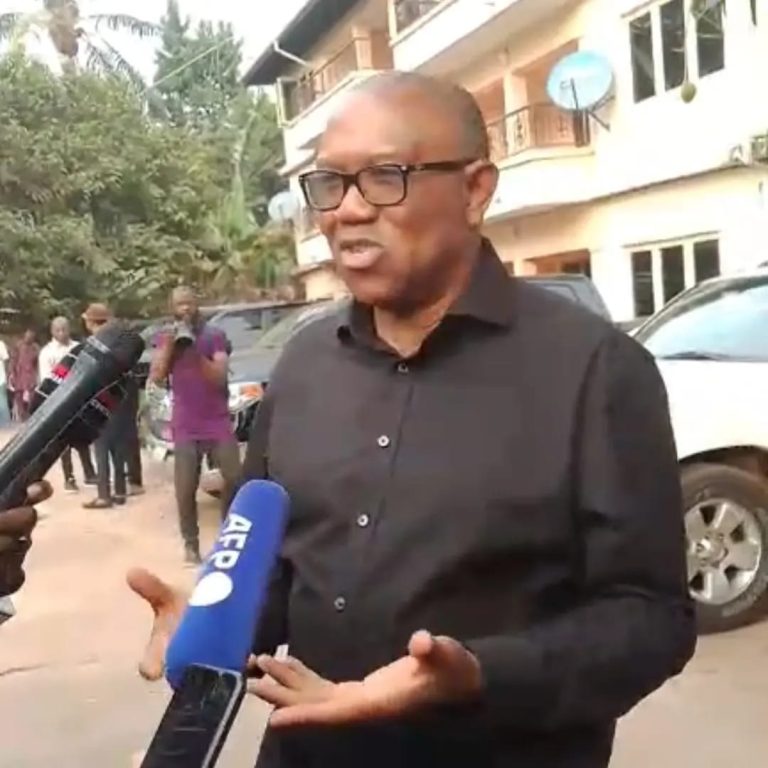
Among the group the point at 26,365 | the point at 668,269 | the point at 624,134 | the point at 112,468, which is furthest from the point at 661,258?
the point at 26,365

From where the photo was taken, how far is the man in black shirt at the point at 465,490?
5.47ft

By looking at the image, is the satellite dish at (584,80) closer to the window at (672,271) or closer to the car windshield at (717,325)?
the window at (672,271)

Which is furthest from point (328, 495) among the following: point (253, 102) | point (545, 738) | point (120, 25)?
point (253, 102)

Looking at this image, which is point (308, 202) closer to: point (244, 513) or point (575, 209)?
point (244, 513)

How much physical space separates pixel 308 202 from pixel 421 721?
65 centimetres

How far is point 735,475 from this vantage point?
252 inches

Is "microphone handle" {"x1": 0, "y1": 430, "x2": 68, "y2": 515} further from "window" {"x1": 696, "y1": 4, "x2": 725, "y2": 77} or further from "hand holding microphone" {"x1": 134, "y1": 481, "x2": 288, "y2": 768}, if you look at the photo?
"window" {"x1": 696, "y1": 4, "x2": 725, "y2": 77}

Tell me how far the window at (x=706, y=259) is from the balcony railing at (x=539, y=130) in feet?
10.6

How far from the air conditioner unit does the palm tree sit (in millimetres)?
19420

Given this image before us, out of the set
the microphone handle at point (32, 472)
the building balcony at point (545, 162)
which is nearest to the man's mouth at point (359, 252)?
the microphone handle at point (32, 472)

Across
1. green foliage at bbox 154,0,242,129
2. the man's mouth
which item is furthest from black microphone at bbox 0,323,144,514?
green foliage at bbox 154,0,242,129

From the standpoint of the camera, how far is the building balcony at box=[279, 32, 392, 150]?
1096 inches

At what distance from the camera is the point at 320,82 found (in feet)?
101

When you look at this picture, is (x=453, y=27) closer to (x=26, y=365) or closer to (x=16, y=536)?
(x=26, y=365)
